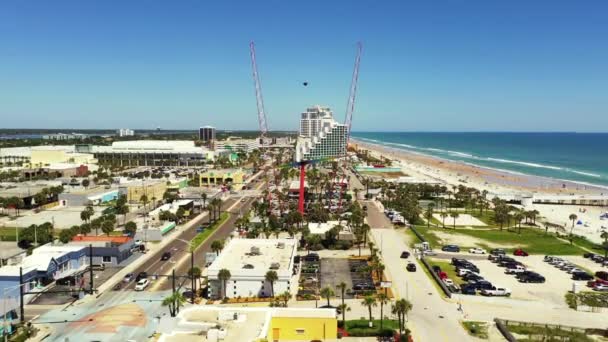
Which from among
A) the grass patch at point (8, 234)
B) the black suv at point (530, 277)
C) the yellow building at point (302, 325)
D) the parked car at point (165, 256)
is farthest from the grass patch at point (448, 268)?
the grass patch at point (8, 234)

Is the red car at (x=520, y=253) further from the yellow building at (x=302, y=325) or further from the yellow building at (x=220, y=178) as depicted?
the yellow building at (x=220, y=178)

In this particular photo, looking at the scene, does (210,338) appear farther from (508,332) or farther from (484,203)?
(484,203)

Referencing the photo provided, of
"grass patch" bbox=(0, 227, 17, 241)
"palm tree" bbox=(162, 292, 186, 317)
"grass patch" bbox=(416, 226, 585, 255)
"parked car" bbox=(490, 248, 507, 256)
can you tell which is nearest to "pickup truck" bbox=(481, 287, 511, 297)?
"parked car" bbox=(490, 248, 507, 256)

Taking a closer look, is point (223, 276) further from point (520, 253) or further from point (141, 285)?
point (520, 253)

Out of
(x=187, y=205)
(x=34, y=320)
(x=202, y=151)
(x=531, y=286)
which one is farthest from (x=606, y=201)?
(x=202, y=151)

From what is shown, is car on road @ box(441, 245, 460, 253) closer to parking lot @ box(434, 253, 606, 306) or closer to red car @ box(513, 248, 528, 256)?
parking lot @ box(434, 253, 606, 306)

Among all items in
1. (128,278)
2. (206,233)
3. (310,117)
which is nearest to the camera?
(128,278)

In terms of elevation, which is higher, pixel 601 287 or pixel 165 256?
pixel 165 256

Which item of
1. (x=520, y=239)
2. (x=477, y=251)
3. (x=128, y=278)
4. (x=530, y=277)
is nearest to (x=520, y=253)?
(x=477, y=251)
